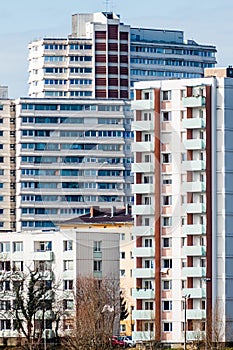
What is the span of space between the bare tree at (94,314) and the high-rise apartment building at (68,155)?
5227cm

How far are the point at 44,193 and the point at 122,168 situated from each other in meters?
7.89

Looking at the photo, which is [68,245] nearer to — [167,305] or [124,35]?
[167,305]

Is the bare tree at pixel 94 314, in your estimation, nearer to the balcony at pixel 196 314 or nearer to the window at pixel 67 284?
the window at pixel 67 284

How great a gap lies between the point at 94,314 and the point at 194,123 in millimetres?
11796

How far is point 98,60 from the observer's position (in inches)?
5704

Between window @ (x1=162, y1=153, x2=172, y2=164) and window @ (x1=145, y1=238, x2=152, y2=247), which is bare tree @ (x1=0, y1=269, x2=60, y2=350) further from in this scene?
window @ (x1=162, y1=153, x2=172, y2=164)

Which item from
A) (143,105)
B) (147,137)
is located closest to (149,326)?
(147,137)

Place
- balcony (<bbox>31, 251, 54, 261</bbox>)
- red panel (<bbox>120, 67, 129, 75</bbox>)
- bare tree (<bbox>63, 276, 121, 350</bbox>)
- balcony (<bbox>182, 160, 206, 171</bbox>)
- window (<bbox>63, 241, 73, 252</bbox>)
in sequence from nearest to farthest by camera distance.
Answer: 1. bare tree (<bbox>63, 276, 121, 350</bbox>)
2. balcony (<bbox>182, 160, 206, 171</bbox>)
3. window (<bbox>63, 241, 73, 252</bbox>)
4. balcony (<bbox>31, 251, 54, 261</bbox>)
5. red panel (<bbox>120, 67, 129, 75</bbox>)

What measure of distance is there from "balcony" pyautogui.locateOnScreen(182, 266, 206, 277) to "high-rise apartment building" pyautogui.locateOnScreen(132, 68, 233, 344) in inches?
2.1

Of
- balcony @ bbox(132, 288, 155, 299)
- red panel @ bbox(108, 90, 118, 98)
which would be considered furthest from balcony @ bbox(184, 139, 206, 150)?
red panel @ bbox(108, 90, 118, 98)

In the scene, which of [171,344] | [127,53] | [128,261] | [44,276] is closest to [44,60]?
[127,53]

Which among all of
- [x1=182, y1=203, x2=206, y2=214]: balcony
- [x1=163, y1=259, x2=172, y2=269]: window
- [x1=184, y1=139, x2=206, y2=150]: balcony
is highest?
[x1=184, y1=139, x2=206, y2=150]: balcony

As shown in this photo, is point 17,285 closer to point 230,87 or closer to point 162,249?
point 162,249

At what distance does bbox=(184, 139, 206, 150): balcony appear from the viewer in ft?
255
